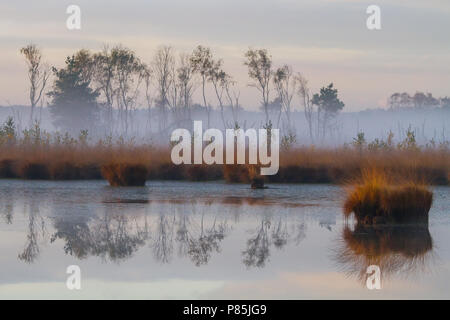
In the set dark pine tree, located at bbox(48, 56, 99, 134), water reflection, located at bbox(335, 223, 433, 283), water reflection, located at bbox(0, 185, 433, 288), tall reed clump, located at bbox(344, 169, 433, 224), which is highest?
dark pine tree, located at bbox(48, 56, 99, 134)

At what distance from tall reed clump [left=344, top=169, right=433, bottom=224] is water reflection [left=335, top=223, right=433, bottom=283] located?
0.62 ft

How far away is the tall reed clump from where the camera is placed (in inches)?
409

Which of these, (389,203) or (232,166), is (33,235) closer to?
(389,203)

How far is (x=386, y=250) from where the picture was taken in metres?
8.19

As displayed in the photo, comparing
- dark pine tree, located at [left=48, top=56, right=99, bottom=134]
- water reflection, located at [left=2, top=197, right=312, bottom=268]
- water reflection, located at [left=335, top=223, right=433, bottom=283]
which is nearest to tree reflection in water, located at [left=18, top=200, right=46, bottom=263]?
water reflection, located at [left=2, top=197, right=312, bottom=268]

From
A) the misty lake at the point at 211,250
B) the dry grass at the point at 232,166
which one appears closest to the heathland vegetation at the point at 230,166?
the dry grass at the point at 232,166

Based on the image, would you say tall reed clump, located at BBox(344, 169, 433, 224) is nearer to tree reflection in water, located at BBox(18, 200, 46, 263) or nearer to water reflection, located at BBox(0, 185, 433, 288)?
water reflection, located at BBox(0, 185, 433, 288)

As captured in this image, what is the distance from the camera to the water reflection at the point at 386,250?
23.2 ft

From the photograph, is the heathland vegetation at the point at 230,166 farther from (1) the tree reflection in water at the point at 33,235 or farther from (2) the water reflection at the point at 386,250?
(2) the water reflection at the point at 386,250

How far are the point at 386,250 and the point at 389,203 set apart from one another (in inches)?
90.6

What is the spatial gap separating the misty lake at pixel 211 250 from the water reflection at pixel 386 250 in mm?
12

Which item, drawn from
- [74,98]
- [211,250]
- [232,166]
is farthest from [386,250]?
[74,98]

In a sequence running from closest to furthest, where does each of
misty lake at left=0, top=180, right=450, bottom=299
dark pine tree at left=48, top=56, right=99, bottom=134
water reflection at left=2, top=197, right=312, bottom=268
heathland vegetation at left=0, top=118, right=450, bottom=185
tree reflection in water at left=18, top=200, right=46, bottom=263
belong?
misty lake at left=0, top=180, right=450, bottom=299 → tree reflection in water at left=18, top=200, right=46, bottom=263 → water reflection at left=2, top=197, right=312, bottom=268 → heathland vegetation at left=0, top=118, right=450, bottom=185 → dark pine tree at left=48, top=56, right=99, bottom=134
